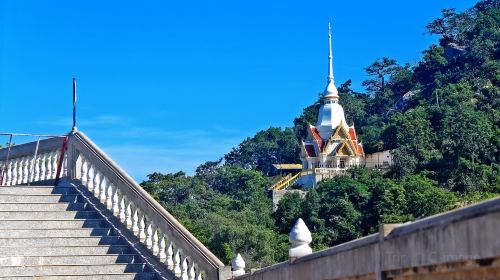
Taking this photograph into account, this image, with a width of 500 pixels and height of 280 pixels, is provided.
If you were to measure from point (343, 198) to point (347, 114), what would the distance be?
4054 cm

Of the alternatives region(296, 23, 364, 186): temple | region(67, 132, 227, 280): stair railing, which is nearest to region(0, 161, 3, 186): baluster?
region(67, 132, 227, 280): stair railing

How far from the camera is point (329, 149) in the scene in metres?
80.6

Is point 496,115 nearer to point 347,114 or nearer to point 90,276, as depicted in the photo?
point 347,114

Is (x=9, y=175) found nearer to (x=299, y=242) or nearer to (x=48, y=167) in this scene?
(x=48, y=167)

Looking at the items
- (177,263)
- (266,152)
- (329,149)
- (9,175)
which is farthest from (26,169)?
(266,152)

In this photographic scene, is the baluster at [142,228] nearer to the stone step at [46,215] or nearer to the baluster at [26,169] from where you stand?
the stone step at [46,215]

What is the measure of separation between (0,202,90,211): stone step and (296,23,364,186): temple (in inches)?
2584

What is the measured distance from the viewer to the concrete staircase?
1036 centimetres

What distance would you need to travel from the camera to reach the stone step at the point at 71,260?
33.9 feet

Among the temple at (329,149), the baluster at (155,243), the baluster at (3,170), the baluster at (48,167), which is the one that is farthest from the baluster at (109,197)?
the temple at (329,149)

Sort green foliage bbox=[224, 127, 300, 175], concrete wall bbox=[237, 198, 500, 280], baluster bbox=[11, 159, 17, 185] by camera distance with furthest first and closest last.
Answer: green foliage bbox=[224, 127, 300, 175] < baluster bbox=[11, 159, 17, 185] < concrete wall bbox=[237, 198, 500, 280]

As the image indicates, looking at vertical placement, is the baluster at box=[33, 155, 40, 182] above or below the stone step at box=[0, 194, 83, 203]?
above

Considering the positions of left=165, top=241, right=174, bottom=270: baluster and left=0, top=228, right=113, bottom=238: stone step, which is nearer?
left=165, top=241, right=174, bottom=270: baluster

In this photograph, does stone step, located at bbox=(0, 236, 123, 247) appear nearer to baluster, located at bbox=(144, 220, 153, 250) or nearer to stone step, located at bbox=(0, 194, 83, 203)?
baluster, located at bbox=(144, 220, 153, 250)
